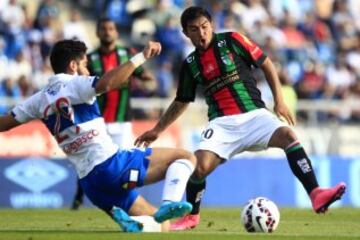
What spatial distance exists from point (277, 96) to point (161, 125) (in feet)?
4.46

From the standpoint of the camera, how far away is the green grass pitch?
33.0 ft

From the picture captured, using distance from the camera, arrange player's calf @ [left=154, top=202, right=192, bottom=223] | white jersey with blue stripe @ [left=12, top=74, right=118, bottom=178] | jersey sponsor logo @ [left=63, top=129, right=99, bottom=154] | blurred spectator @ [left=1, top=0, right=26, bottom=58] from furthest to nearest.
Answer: blurred spectator @ [left=1, top=0, right=26, bottom=58] → jersey sponsor logo @ [left=63, top=129, right=99, bottom=154] → white jersey with blue stripe @ [left=12, top=74, right=118, bottom=178] → player's calf @ [left=154, top=202, right=192, bottom=223]

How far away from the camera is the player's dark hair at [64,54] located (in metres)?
10.4

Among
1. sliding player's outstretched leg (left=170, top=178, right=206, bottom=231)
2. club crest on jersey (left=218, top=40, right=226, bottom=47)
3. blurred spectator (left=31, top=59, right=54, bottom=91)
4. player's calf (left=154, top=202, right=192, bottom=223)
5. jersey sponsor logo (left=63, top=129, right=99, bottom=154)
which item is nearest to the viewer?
player's calf (left=154, top=202, right=192, bottom=223)

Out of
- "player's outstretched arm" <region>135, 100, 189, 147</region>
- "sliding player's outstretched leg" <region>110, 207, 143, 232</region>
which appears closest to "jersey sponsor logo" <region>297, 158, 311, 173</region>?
"player's outstretched arm" <region>135, 100, 189, 147</region>

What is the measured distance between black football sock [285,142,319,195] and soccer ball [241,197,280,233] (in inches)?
23.1

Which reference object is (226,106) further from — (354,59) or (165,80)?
(354,59)

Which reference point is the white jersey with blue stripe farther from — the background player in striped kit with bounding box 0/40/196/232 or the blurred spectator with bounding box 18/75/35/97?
the blurred spectator with bounding box 18/75/35/97

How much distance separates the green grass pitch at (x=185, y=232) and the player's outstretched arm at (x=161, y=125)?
100cm

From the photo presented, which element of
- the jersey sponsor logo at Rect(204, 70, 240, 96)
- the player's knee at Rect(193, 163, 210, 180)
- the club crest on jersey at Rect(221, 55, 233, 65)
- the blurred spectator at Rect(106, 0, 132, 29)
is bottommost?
the player's knee at Rect(193, 163, 210, 180)

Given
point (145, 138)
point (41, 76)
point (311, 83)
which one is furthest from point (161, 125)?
point (311, 83)

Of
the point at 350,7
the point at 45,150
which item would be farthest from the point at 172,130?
the point at 350,7

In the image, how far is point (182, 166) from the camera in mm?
10164

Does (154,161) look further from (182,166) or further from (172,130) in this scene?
(172,130)
